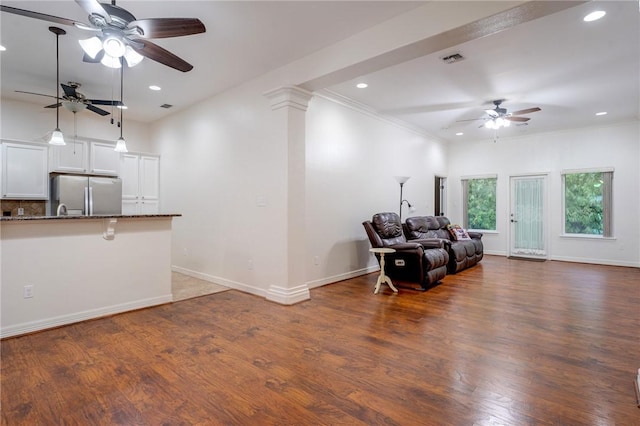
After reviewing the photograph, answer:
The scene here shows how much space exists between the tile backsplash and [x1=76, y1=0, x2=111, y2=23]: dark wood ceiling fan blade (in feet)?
14.2

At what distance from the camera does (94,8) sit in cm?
206

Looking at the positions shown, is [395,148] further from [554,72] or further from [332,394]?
[332,394]

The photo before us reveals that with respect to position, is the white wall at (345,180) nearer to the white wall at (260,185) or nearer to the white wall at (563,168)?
the white wall at (260,185)

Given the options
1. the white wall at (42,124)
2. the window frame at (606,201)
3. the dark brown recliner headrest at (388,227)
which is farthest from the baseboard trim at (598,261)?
the white wall at (42,124)

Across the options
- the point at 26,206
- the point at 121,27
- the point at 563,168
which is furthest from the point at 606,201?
the point at 26,206

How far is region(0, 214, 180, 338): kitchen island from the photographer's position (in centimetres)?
289

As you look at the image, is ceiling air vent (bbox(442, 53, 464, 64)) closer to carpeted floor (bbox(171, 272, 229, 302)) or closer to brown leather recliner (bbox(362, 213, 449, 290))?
brown leather recliner (bbox(362, 213, 449, 290))

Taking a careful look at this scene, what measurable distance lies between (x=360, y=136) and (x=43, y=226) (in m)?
4.37

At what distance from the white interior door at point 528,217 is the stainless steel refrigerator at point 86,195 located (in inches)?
333

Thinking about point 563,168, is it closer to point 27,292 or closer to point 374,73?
point 374,73

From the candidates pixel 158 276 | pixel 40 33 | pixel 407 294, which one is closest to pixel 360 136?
pixel 407 294

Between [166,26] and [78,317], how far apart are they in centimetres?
292

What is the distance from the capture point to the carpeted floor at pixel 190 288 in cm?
424

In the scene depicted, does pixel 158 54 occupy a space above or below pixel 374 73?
below
